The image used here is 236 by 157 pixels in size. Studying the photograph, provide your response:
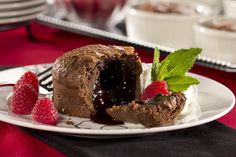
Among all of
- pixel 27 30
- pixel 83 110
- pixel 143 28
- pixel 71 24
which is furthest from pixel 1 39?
pixel 83 110

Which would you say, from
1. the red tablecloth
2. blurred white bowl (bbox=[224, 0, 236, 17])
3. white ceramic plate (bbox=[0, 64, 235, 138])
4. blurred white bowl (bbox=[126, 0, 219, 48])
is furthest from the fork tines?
blurred white bowl (bbox=[224, 0, 236, 17])

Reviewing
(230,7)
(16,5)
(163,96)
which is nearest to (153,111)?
(163,96)

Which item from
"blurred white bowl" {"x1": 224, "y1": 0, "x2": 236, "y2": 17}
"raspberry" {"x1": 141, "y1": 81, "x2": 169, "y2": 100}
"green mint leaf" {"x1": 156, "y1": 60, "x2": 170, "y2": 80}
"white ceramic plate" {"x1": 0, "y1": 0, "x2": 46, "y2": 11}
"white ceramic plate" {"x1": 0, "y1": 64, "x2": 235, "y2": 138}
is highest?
"blurred white bowl" {"x1": 224, "y1": 0, "x2": 236, "y2": 17}

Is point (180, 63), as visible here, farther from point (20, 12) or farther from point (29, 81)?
point (20, 12)

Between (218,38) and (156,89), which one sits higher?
(218,38)

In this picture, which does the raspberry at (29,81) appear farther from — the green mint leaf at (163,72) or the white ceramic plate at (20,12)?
the white ceramic plate at (20,12)

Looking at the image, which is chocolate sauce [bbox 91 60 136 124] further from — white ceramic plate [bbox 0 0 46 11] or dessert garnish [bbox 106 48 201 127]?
white ceramic plate [bbox 0 0 46 11]
